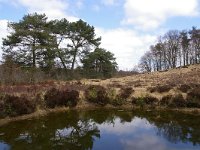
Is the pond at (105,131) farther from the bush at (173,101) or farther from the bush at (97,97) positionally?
the bush at (97,97)

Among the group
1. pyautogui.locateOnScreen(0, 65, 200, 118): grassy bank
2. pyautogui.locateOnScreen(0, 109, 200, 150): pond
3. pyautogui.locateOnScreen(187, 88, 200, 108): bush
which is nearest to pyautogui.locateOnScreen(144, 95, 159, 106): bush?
pyautogui.locateOnScreen(0, 65, 200, 118): grassy bank

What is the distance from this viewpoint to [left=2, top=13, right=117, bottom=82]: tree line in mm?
41219

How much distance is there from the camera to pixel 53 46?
4334 cm

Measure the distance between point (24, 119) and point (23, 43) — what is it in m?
25.6

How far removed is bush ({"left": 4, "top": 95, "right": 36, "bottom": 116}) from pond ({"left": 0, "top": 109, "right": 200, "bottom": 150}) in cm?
103

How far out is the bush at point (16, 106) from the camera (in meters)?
17.6

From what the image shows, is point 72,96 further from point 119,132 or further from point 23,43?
point 23,43

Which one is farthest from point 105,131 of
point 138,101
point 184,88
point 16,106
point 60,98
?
point 184,88

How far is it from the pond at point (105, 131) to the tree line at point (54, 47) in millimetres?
16999

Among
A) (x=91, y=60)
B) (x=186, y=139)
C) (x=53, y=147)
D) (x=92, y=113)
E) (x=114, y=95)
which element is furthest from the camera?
(x=91, y=60)

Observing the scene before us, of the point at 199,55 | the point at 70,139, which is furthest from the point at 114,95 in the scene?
the point at 199,55

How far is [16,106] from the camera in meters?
17.9

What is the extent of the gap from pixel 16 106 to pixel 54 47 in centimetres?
2643

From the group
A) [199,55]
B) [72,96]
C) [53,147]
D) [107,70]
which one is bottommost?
[53,147]
